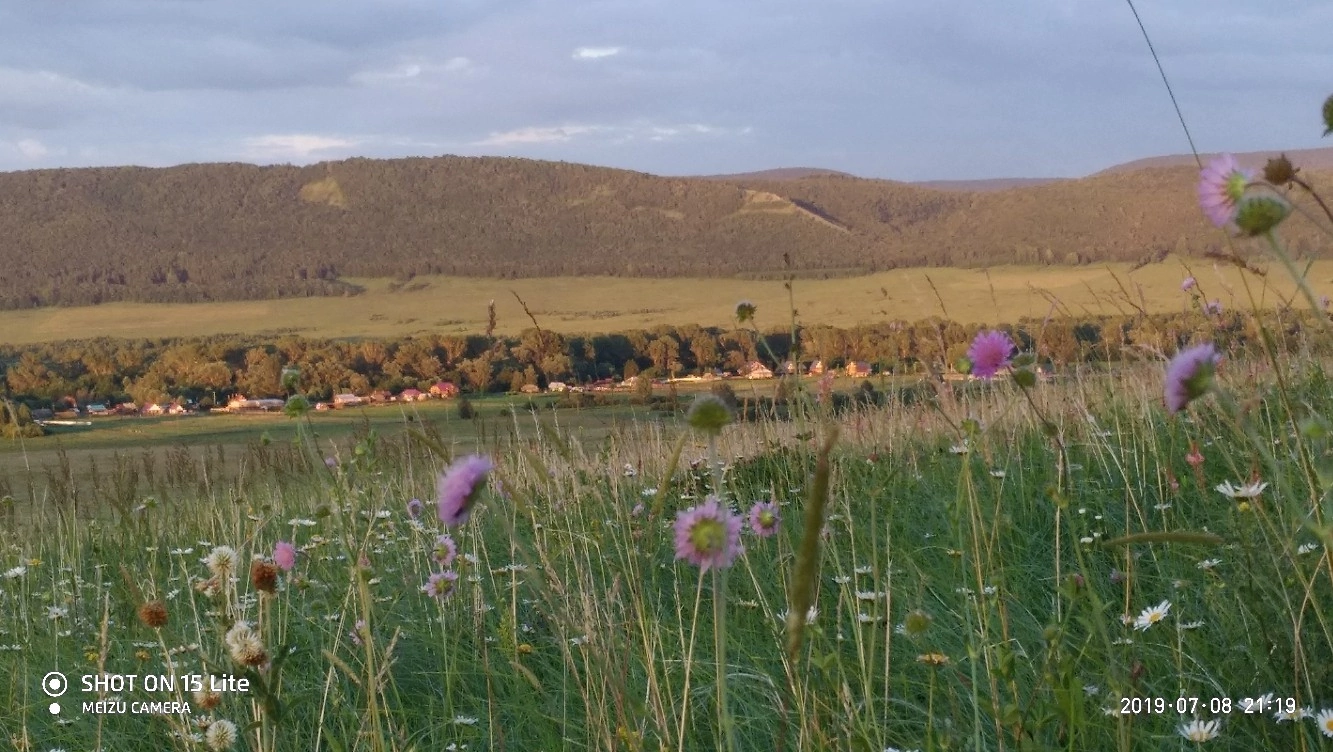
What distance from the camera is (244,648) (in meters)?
1.32

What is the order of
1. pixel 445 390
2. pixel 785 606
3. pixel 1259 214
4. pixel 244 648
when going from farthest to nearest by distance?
pixel 445 390 → pixel 785 606 → pixel 244 648 → pixel 1259 214

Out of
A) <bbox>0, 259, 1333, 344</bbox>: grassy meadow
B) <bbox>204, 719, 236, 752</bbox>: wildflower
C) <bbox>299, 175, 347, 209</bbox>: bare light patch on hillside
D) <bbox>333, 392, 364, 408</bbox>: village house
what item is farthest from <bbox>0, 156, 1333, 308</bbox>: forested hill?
<bbox>204, 719, 236, 752</bbox>: wildflower

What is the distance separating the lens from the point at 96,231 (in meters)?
29.1

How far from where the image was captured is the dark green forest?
5922 mm

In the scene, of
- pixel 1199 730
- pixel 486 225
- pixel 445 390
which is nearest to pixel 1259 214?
pixel 1199 730

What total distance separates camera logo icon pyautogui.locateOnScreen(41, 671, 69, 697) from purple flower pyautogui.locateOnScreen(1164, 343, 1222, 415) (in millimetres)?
2735

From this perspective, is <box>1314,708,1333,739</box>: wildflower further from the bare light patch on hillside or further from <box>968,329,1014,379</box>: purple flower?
the bare light patch on hillside

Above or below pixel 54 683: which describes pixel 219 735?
above

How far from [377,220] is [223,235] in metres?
4.23

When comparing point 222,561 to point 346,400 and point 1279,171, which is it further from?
point 346,400

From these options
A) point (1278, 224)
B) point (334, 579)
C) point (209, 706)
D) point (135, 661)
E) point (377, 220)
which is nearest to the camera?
point (1278, 224)

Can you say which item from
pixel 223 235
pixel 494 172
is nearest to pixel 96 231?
pixel 223 235

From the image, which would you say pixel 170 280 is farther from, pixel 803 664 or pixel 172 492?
pixel 803 664

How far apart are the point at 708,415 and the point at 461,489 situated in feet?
0.74
